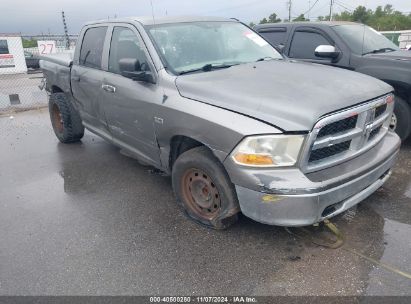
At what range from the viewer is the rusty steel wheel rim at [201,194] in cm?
318

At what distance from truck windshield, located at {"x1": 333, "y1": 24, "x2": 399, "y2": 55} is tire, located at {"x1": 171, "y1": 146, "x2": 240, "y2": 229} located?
12.4ft

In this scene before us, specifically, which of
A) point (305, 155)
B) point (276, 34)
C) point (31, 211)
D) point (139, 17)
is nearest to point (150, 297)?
point (305, 155)

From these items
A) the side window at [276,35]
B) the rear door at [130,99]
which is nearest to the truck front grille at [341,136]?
the rear door at [130,99]

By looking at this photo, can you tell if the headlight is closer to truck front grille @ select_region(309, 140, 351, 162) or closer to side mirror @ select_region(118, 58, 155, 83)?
truck front grille @ select_region(309, 140, 351, 162)

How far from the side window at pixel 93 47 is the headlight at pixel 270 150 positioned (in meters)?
2.68

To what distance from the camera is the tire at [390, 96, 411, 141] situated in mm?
5102

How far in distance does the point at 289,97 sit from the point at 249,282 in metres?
1.44

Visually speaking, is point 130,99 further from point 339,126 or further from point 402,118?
point 402,118

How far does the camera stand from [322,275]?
273 centimetres

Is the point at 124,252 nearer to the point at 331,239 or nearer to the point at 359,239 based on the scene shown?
the point at 331,239

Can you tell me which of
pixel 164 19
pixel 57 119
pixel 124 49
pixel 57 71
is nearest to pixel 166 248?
pixel 124 49

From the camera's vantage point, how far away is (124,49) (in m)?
4.14

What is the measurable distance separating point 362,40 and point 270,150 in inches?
168

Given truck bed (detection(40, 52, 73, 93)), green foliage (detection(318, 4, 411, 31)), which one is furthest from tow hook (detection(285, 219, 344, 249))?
green foliage (detection(318, 4, 411, 31))
